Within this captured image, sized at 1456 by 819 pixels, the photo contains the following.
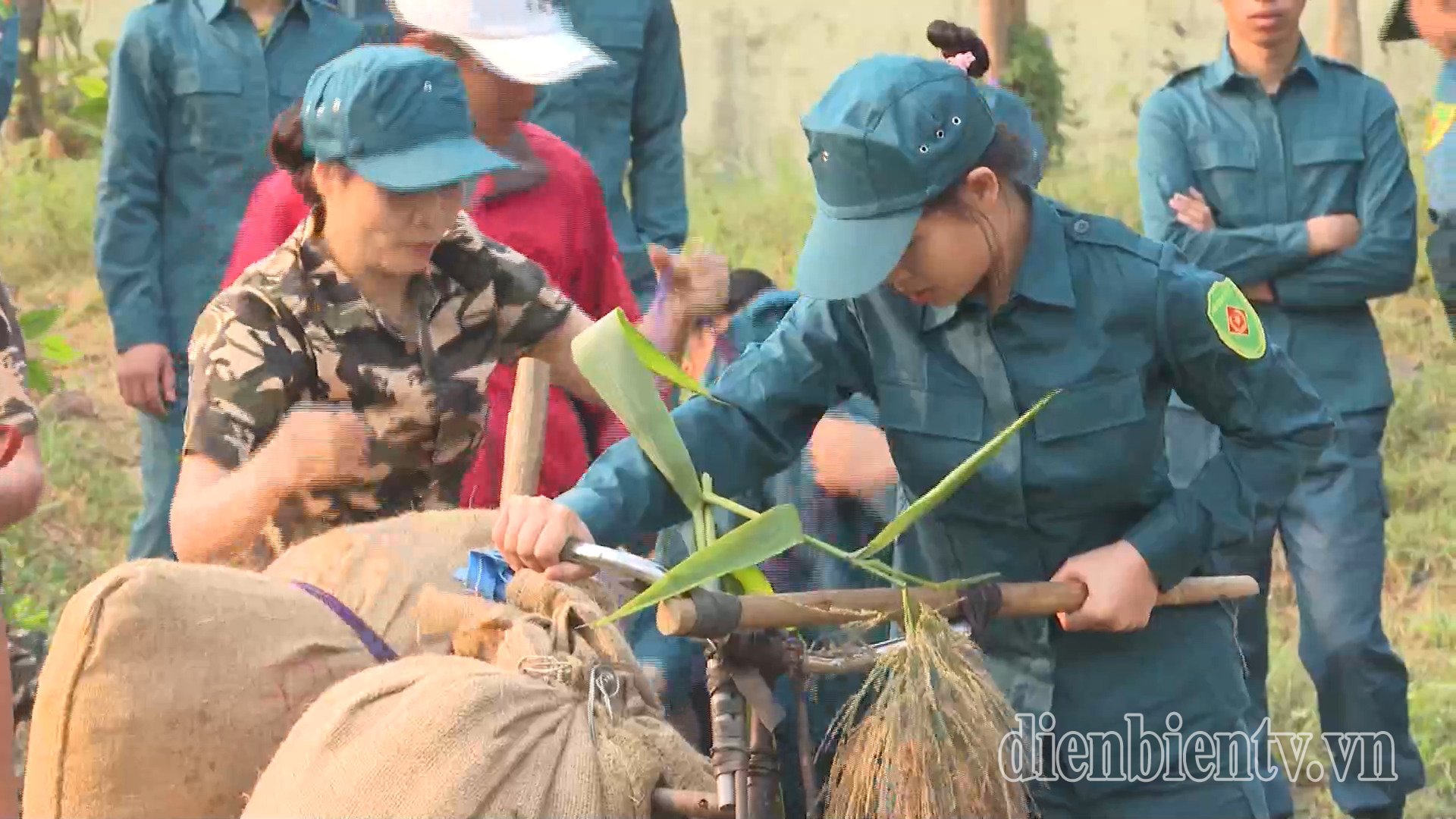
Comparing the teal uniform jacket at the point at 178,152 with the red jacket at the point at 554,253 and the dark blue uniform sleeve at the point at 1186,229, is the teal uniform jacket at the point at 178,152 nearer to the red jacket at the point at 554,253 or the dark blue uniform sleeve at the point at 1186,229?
the red jacket at the point at 554,253

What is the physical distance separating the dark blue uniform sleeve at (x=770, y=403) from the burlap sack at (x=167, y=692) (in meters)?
0.45

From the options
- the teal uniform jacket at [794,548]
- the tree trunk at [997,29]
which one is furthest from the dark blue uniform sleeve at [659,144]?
the tree trunk at [997,29]

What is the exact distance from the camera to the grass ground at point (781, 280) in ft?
23.2

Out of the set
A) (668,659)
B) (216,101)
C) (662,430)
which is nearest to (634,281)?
(216,101)

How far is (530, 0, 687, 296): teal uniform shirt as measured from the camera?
6.05 m

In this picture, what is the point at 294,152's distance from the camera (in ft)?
13.9

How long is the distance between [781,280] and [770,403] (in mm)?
Result: 5754

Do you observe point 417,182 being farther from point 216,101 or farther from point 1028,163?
point 216,101

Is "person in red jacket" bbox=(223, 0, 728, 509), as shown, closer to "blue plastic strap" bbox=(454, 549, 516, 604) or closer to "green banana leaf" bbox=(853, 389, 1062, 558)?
"blue plastic strap" bbox=(454, 549, 516, 604)

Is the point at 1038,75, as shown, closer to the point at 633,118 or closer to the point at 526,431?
the point at 633,118

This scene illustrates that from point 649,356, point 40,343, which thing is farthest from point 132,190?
point 649,356

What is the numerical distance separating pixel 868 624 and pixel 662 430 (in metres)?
0.42

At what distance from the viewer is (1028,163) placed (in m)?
3.44

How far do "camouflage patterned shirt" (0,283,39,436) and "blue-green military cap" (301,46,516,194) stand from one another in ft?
1.96
